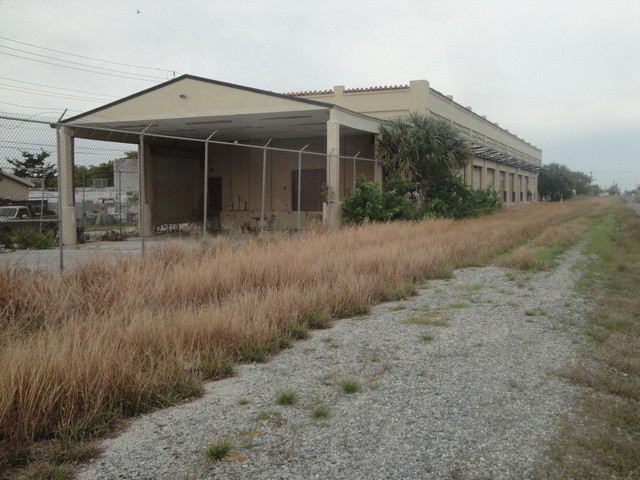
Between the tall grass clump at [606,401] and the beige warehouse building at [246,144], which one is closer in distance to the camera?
the tall grass clump at [606,401]

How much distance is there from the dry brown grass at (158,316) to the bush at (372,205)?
5.84m

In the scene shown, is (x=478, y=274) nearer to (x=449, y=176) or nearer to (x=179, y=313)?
(x=179, y=313)

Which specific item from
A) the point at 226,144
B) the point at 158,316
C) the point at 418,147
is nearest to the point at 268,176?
the point at 418,147

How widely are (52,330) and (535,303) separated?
6372mm

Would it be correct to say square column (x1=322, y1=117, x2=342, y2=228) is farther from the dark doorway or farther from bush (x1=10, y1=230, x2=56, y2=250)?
the dark doorway

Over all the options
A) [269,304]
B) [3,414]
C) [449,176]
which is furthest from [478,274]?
[449,176]

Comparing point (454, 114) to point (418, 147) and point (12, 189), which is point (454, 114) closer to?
point (418, 147)

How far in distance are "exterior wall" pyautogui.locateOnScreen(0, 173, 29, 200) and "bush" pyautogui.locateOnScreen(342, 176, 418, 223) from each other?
8.91 m

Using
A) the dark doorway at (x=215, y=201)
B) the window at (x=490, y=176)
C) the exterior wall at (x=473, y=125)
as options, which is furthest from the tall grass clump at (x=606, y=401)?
the window at (x=490, y=176)

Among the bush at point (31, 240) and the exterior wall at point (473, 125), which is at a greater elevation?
the exterior wall at point (473, 125)

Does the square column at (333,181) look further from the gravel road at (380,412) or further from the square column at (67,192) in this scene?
the gravel road at (380,412)

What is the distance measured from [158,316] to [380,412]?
267 cm

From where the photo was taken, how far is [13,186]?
13352 mm

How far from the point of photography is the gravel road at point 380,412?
3318 millimetres
